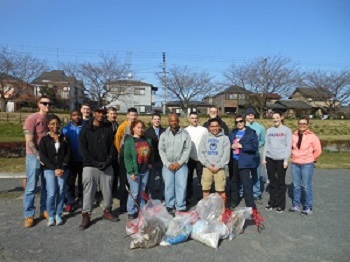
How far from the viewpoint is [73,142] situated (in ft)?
15.4

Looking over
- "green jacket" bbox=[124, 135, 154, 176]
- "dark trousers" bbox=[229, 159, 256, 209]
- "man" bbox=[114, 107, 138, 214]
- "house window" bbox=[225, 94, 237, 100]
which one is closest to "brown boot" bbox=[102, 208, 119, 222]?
"man" bbox=[114, 107, 138, 214]

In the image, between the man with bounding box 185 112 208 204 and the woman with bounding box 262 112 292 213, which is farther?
the man with bounding box 185 112 208 204

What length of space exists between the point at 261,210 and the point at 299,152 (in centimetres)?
127

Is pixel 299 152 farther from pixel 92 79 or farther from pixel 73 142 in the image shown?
pixel 92 79

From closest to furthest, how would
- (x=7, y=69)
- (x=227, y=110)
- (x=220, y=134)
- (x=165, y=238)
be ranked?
1. (x=165, y=238)
2. (x=220, y=134)
3. (x=7, y=69)
4. (x=227, y=110)

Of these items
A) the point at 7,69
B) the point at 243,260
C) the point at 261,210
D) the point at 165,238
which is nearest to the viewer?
the point at 243,260

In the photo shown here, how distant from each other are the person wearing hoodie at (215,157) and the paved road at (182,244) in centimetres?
84

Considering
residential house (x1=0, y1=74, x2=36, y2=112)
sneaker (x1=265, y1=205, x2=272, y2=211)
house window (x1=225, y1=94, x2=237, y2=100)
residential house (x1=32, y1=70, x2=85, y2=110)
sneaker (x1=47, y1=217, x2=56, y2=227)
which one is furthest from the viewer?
house window (x1=225, y1=94, x2=237, y2=100)

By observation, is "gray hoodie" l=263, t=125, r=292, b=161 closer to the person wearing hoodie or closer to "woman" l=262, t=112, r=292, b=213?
"woman" l=262, t=112, r=292, b=213

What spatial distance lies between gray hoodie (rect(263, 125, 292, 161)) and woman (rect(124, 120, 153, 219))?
87.8 inches

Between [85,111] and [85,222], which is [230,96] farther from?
[85,222]

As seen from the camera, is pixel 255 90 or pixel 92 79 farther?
pixel 255 90

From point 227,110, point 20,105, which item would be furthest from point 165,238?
point 227,110

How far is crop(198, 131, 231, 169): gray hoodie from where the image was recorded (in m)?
4.55
